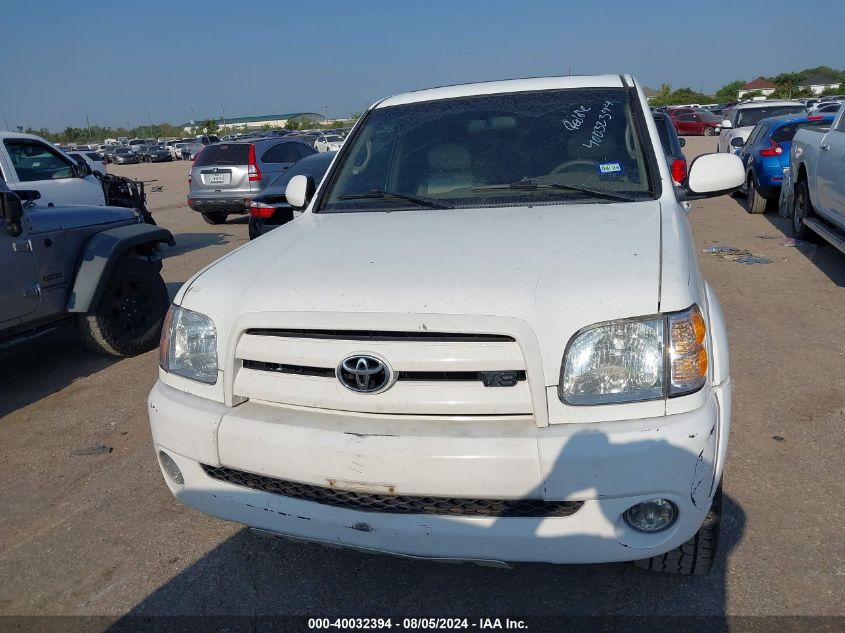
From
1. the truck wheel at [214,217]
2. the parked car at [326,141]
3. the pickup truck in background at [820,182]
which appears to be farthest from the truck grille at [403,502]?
the parked car at [326,141]

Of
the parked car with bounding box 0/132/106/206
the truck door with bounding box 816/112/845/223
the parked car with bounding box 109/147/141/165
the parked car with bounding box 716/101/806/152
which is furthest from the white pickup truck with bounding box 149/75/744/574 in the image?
the parked car with bounding box 109/147/141/165

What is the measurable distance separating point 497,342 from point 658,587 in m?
1.20

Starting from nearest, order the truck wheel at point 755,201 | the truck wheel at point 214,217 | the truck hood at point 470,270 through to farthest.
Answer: the truck hood at point 470,270 < the truck wheel at point 755,201 < the truck wheel at point 214,217

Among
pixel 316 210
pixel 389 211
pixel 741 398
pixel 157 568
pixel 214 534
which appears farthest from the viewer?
pixel 741 398

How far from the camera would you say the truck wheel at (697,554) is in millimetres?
2504

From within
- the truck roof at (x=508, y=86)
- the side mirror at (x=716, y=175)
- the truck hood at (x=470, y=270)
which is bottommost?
the truck hood at (x=470, y=270)

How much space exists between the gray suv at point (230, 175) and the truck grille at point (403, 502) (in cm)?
1131

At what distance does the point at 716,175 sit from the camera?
11.5 ft

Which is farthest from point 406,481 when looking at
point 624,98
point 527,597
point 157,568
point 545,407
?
point 624,98

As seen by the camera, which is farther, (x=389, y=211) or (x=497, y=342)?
(x=389, y=211)

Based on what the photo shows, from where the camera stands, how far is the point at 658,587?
2.65m

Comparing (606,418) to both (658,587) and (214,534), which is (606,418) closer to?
(658,587)

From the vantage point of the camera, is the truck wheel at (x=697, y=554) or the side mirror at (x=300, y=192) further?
the side mirror at (x=300, y=192)

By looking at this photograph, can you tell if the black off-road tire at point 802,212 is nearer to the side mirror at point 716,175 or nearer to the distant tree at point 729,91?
the side mirror at point 716,175
